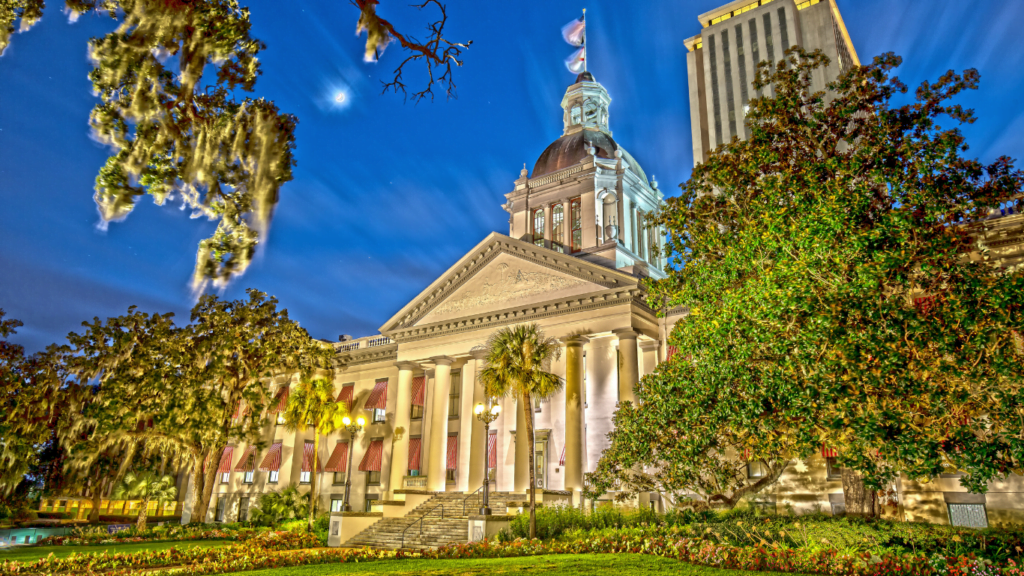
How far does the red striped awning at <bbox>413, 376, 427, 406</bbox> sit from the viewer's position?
134 ft

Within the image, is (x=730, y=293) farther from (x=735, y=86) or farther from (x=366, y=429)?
(x=735, y=86)

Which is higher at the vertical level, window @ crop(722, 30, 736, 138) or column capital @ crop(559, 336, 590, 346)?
window @ crop(722, 30, 736, 138)

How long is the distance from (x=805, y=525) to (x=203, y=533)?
25545mm

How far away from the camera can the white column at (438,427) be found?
34.9 metres

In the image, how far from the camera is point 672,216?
21406 millimetres

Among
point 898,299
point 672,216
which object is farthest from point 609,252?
point 898,299

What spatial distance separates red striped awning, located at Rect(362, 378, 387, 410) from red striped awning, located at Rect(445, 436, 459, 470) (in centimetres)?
597

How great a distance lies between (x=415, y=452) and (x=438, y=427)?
5.27 meters

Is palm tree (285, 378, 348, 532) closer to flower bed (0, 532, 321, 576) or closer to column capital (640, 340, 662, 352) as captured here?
flower bed (0, 532, 321, 576)

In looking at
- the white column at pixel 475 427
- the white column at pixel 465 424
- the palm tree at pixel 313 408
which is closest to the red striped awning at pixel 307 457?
the palm tree at pixel 313 408

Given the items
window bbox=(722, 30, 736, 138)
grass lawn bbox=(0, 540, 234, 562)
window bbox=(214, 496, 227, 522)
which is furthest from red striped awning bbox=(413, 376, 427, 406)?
window bbox=(722, 30, 736, 138)

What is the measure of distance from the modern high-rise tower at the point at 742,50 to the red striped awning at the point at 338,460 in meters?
58.7

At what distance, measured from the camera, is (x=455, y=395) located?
41.2 m

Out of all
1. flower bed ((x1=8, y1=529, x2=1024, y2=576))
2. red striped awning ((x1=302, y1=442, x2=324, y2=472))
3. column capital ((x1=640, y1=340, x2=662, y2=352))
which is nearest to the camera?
flower bed ((x1=8, y1=529, x2=1024, y2=576))
